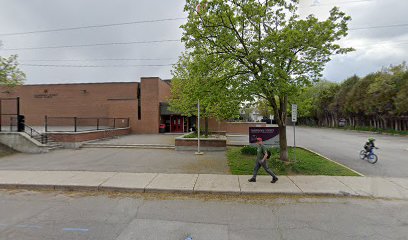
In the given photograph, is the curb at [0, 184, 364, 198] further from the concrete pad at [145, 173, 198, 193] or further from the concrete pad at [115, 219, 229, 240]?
the concrete pad at [115, 219, 229, 240]

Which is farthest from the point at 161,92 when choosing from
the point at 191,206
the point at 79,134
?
the point at 191,206

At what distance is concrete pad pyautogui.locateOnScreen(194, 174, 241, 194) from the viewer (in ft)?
20.3

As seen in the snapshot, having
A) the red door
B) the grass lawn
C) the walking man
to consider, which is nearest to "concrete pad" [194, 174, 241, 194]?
the walking man

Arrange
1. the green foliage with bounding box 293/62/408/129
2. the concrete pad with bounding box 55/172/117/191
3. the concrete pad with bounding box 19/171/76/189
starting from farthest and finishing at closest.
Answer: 1. the green foliage with bounding box 293/62/408/129
2. the concrete pad with bounding box 19/171/76/189
3. the concrete pad with bounding box 55/172/117/191

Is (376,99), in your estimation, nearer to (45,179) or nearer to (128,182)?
(128,182)

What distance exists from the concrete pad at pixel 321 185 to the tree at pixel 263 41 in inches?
122

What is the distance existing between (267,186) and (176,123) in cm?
2110

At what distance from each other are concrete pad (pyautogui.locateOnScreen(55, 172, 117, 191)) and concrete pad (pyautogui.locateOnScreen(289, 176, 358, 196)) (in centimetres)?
637

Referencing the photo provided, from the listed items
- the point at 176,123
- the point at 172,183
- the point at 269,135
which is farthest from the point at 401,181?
the point at 176,123

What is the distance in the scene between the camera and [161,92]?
85.3 ft

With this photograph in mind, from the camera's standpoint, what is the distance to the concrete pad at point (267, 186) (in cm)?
611

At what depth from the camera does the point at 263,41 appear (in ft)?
24.6

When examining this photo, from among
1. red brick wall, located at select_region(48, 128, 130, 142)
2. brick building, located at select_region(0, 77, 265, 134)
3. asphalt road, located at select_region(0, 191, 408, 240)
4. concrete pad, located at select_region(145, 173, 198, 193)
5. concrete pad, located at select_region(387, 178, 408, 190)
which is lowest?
asphalt road, located at select_region(0, 191, 408, 240)

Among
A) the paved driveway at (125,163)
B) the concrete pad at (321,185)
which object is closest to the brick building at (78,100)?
the paved driveway at (125,163)
